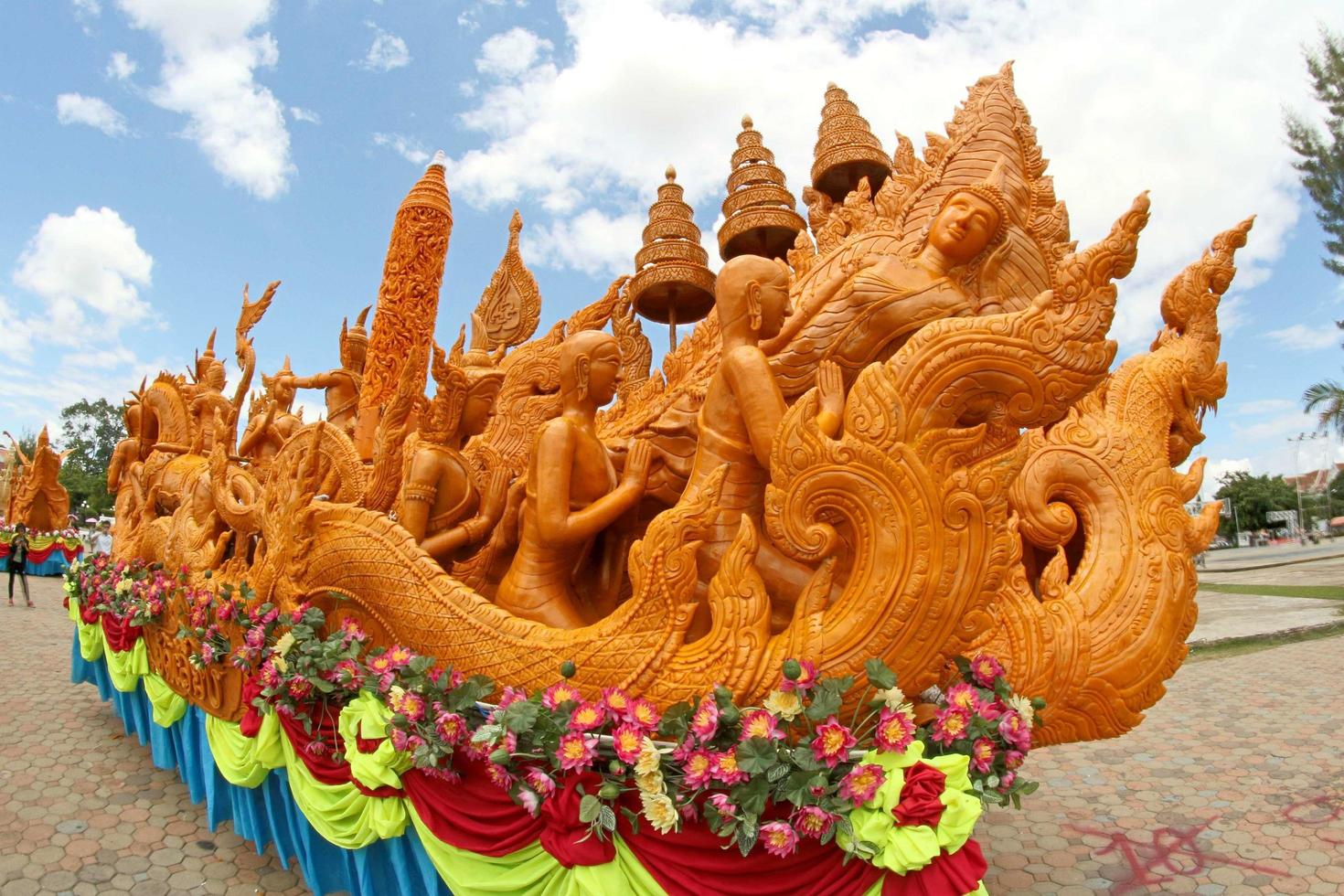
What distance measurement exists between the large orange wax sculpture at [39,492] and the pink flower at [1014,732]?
16.8 m

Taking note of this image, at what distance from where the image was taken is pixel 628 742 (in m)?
1.89

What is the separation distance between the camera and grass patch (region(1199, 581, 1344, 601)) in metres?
12.9

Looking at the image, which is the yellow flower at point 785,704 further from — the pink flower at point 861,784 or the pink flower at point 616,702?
the pink flower at point 616,702

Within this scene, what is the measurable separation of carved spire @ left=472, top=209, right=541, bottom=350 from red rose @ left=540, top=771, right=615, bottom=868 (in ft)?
9.23

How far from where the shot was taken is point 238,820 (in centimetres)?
359

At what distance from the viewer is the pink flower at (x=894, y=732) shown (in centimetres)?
174

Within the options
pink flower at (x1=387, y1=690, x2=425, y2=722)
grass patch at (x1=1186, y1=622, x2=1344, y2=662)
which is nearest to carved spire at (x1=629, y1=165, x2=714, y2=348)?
pink flower at (x1=387, y1=690, x2=425, y2=722)

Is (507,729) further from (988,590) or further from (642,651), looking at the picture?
(988,590)

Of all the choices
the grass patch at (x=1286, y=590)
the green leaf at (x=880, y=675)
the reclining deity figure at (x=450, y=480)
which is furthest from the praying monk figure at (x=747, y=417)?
the grass patch at (x=1286, y=590)

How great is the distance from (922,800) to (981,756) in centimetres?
33

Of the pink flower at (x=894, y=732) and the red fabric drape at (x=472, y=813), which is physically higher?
the pink flower at (x=894, y=732)

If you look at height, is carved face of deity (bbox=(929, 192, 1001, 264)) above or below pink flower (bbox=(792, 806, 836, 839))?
above

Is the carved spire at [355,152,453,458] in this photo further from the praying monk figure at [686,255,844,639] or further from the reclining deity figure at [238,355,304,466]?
the praying monk figure at [686,255,844,639]

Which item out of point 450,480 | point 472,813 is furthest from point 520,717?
point 450,480
